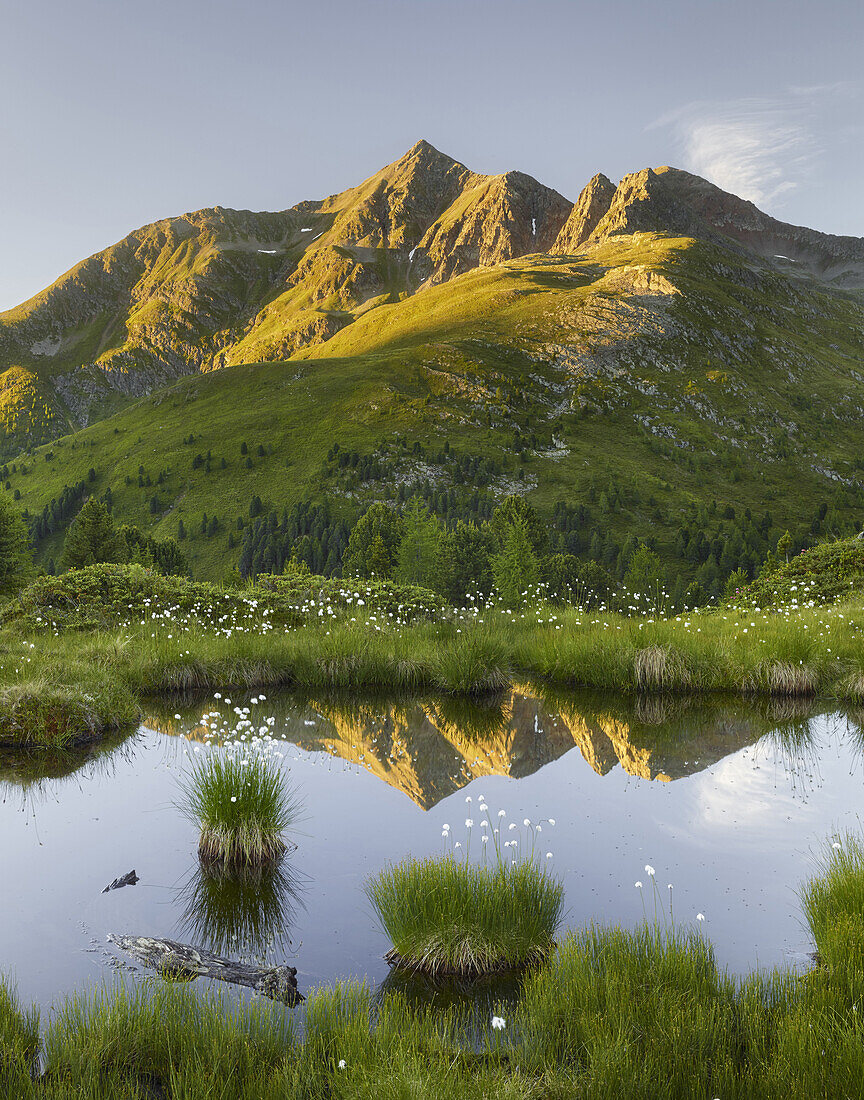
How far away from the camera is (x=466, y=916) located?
19.4 feet

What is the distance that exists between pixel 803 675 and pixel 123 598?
55.4 ft

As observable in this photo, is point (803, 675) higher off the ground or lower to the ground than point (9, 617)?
lower

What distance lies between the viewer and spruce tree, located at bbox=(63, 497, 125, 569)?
49.4m

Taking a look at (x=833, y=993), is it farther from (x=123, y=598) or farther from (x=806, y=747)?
(x=123, y=598)

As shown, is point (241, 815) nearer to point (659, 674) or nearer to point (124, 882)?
point (124, 882)

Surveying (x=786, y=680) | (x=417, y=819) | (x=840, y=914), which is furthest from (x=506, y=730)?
(x=840, y=914)

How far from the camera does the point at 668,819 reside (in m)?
8.42

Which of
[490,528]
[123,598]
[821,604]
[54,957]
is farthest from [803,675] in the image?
[490,528]

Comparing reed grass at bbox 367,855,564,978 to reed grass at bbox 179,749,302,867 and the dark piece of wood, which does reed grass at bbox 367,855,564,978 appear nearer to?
reed grass at bbox 179,749,302,867

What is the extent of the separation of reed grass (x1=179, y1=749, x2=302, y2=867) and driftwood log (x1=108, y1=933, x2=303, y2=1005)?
1.86 metres

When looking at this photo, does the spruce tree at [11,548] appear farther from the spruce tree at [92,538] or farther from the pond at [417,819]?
the pond at [417,819]

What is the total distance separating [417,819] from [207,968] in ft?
10.9

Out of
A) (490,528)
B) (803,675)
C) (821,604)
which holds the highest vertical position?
(490,528)

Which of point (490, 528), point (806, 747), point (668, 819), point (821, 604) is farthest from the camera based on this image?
point (490, 528)
